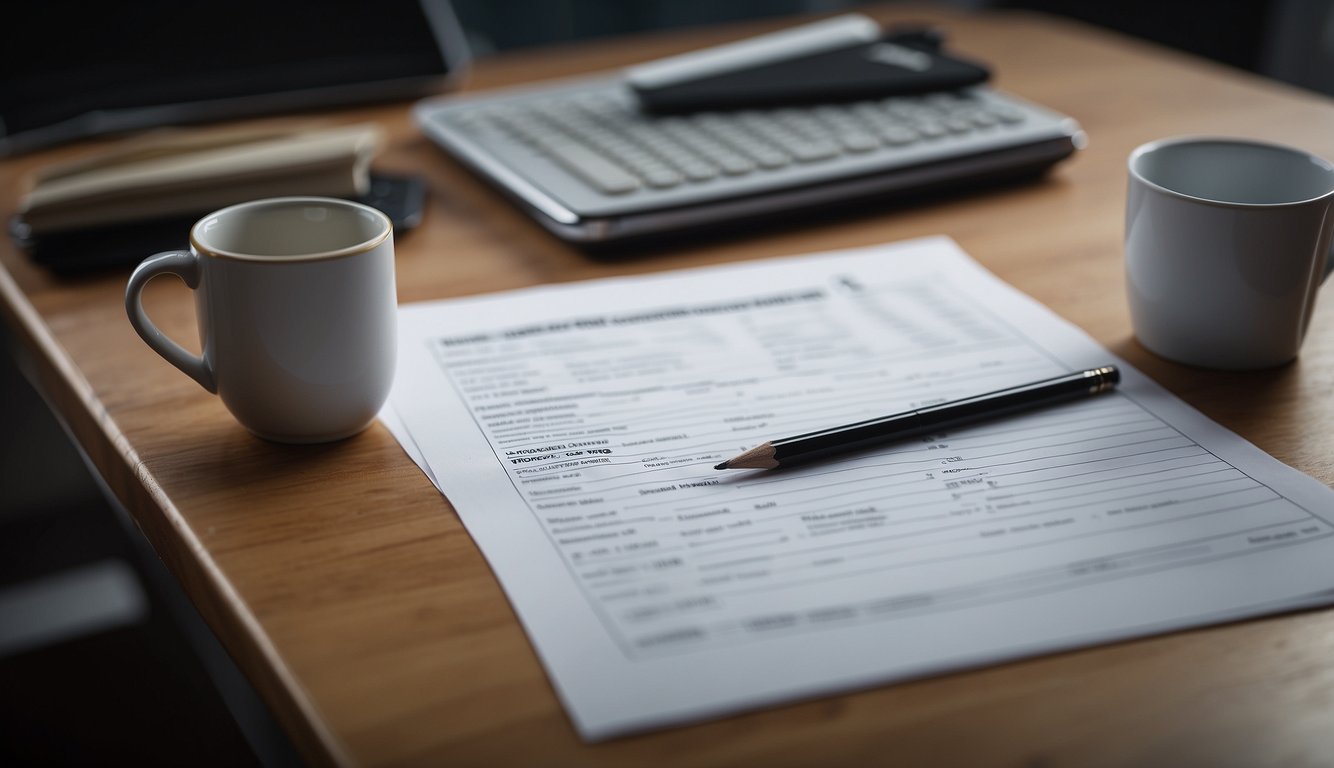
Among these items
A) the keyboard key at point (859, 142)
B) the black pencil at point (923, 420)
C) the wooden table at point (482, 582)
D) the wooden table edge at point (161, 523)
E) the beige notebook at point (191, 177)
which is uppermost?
the keyboard key at point (859, 142)

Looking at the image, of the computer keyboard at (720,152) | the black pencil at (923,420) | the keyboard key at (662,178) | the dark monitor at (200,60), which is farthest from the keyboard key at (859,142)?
the dark monitor at (200,60)

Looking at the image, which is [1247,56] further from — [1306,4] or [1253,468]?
[1253,468]

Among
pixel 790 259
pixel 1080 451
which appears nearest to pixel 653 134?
pixel 790 259

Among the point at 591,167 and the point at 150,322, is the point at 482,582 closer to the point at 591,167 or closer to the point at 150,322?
the point at 150,322

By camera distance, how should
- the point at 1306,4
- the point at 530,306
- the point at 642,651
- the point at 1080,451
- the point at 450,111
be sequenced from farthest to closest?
the point at 1306,4 → the point at 450,111 → the point at 530,306 → the point at 1080,451 → the point at 642,651

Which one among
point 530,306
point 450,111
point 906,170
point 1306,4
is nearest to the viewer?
point 530,306

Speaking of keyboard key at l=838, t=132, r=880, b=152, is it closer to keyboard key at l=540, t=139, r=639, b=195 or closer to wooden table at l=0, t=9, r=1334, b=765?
wooden table at l=0, t=9, r=1334, b=765

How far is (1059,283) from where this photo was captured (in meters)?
0.64

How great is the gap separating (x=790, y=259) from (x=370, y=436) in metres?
0.29

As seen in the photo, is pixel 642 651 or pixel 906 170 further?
pixel 906 170

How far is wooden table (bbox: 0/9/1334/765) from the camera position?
325 millimetres

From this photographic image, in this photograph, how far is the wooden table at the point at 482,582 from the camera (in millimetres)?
325

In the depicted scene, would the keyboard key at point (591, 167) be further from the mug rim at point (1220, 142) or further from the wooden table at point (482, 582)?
the mug rim at point (1220, 142)

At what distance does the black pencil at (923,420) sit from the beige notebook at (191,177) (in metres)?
0.38
